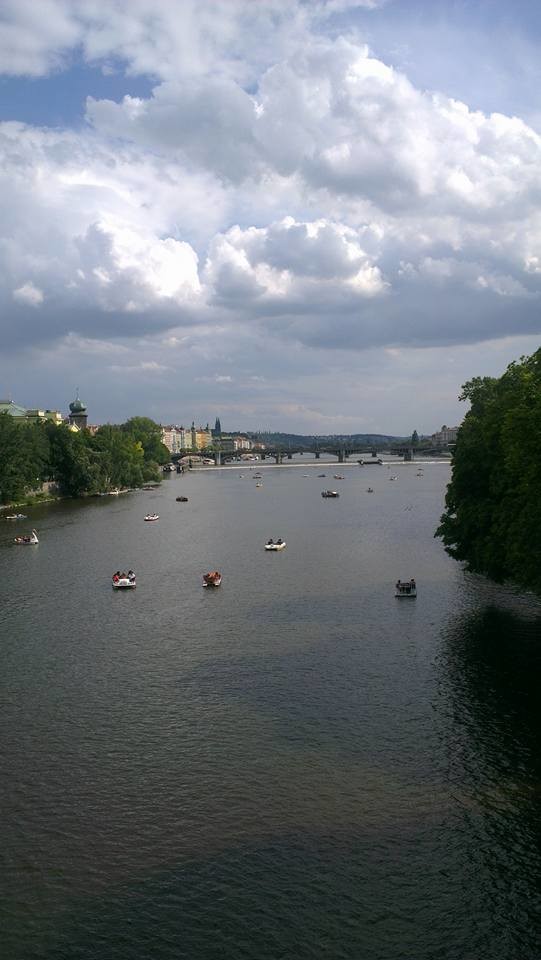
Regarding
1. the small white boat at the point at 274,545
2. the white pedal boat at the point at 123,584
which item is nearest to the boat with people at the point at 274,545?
the small white boat at the point at 274,545

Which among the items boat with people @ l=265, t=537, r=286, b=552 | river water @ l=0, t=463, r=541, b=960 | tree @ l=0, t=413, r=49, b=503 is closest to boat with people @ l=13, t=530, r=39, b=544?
boat with people @ l=265, t=537, r=286, b=552

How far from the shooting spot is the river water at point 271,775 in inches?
837

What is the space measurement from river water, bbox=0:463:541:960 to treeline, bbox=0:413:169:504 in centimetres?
7110

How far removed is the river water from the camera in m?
21.3

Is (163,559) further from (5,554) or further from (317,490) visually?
(317,490)

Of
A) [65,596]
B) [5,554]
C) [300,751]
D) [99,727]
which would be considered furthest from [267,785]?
[5,554]

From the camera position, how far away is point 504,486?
50.2 metres

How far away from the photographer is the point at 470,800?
27.5m

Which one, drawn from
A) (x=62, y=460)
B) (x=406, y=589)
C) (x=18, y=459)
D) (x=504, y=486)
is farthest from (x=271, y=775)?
(x=62, y=460)

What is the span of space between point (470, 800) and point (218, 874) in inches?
374

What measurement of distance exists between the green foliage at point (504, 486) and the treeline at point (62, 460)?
85536mm

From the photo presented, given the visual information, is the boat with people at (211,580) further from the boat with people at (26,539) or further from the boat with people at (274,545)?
the boat with people at (26,539)

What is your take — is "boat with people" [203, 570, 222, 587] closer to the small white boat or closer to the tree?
the small white boat

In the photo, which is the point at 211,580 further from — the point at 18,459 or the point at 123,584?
the point at 18,459
